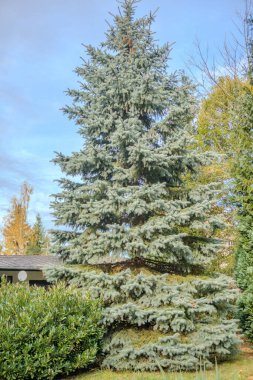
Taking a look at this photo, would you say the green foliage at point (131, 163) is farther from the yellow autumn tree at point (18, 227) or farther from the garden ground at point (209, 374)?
the yellow autumn tree at point (18, 227)

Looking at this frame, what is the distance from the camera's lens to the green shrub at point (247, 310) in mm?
6406

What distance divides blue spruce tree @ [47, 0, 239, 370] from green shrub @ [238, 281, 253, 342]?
30 cm

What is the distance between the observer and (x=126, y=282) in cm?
603

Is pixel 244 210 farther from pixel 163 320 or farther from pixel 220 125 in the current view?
pixel 220 125

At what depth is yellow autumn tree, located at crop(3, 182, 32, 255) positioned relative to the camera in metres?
27.5

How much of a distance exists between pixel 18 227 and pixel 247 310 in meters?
23.4

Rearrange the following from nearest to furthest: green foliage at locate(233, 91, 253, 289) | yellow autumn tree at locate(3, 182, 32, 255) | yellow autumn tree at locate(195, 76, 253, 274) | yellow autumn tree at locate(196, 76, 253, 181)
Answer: green foliage at locate(233, 91, 253, 289), yellow autumn tree at locate(195, 76, 253, 274), yellow autumn tree at locate(196, 76, 253, 181), yellow autumn tree at locate(3, 182, 32, 255)

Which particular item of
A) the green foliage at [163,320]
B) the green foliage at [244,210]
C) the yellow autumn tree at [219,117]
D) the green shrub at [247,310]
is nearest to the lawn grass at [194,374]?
the green foliage at [163,320]

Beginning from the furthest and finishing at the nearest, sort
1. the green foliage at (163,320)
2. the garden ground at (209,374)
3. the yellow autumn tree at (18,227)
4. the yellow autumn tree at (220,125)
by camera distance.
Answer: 1. the yellow autumn tree at (18,227)
2. the yellow autumn tree at (220,125)
3. the green foliage at (163,320)
4. the garden ground at (209,374)

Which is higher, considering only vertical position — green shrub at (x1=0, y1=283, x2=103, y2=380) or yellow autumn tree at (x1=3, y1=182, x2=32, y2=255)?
yellow autumn tree at (x1=3, y1=182, x2=32, y2=255)

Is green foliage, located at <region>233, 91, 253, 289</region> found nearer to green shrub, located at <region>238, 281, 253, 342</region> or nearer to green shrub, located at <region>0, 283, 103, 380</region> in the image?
green shrub, located at <region>238, 281, 253, 342</region>

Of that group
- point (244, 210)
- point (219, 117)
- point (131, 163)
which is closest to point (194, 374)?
point (244, 210)

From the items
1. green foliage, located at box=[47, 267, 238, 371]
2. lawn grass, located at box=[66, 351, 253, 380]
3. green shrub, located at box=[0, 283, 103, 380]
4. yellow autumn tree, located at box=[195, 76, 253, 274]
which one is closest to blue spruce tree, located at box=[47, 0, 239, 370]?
green foliage, located at box=[47, 267, 238, 371]

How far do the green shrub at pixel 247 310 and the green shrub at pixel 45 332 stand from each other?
2.65 metres
